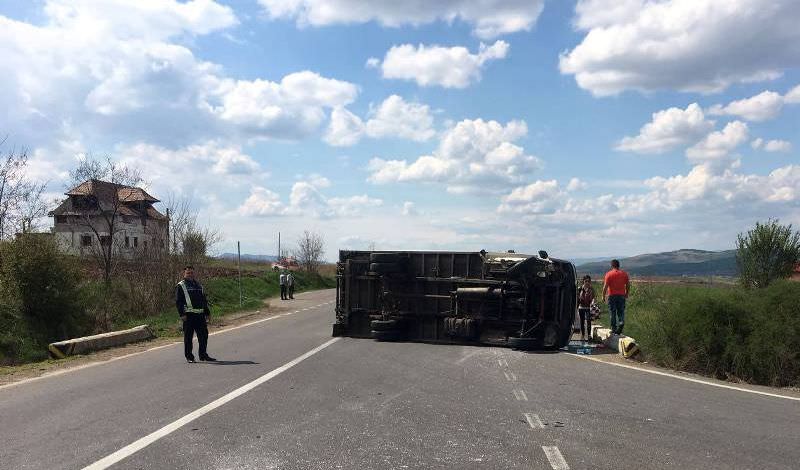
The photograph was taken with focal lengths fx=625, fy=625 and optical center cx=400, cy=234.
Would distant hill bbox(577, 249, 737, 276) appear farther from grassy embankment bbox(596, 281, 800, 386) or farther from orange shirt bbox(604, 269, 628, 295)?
grassy embankment bbox(596, 281, 800, 386)

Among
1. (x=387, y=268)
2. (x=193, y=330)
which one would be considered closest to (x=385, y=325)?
(x=387, y=268)

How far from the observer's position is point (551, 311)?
13.8 metres

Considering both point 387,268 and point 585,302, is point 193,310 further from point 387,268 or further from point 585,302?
point 585,302

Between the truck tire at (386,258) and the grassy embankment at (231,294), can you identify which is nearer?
the truck tire at (386,258)

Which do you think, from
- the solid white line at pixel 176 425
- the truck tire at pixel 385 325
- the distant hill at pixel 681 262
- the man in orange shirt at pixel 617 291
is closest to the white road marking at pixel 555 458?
the solid white line at pixel 176 425

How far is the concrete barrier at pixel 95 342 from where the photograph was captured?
1334 cm

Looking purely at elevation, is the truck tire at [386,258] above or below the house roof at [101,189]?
below

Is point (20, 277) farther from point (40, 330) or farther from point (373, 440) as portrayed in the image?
point (373, 440)

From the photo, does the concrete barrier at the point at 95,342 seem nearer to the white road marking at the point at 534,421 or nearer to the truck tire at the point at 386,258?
the truck tire at the point at 386,258

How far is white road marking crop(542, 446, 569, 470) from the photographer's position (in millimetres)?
5320

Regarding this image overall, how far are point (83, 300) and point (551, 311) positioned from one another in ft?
43.7

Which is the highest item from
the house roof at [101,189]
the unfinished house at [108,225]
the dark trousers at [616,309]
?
the house roof at [101,189]

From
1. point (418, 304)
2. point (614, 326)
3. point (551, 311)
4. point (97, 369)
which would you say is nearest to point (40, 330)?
point (97, 369)

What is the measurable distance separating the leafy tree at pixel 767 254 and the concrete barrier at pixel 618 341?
52.9 feet
